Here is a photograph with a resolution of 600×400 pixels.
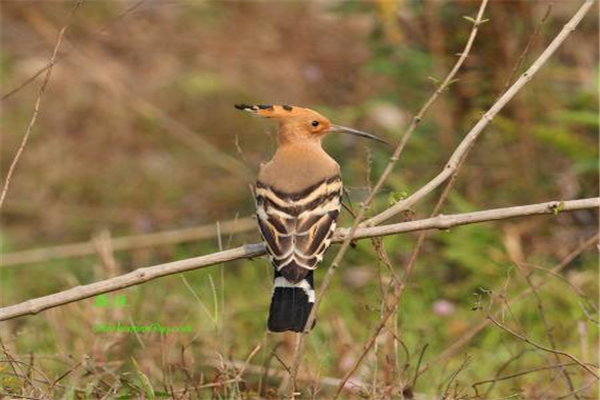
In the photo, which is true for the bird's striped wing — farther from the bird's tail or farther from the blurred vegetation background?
the blurred vegetation background

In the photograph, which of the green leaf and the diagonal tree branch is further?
the green leaf

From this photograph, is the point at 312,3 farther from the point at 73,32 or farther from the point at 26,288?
the point at 26,288

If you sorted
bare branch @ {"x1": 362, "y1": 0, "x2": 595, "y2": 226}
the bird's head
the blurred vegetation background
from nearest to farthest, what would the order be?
bare branch @ {"x1": 362, "y1": 0, "x2": 595, "y2": 226}
the blurred vegetation background
the bird's head

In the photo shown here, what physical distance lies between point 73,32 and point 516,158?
3.60 metres

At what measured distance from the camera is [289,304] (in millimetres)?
3570

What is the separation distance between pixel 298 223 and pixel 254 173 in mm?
3145

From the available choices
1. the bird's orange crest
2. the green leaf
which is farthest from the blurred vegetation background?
the bird's orange crest

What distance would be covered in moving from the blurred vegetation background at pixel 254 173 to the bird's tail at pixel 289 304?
0.11 m

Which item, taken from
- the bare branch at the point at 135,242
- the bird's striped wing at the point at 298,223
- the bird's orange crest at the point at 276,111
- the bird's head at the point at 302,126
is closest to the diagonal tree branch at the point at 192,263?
the bird's striped wing at the point at 298,223

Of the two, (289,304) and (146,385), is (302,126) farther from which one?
(146,385)

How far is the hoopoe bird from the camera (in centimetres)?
361

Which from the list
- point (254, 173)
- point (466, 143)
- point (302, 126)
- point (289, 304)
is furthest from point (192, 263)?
point (254, 173)

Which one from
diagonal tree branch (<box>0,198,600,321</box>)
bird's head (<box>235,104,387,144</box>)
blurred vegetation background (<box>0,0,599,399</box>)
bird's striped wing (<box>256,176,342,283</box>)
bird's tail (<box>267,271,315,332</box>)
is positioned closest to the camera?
diagonal tree branch (<box>0,198,600,321</box>)

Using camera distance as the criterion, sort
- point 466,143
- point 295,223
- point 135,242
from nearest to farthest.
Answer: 1. point 466,143
2. point 295,223
3. point 135,242
